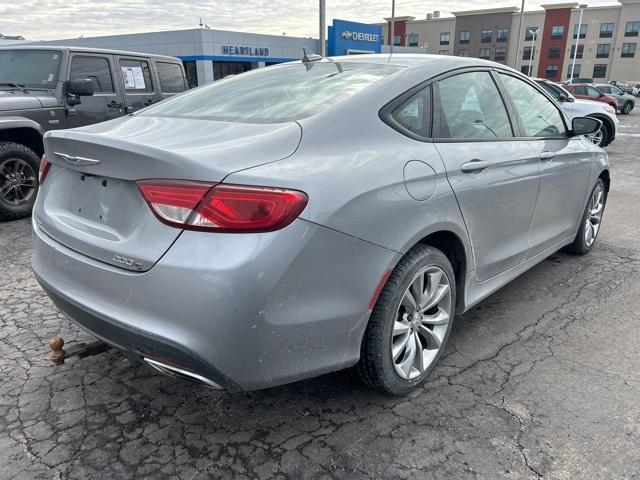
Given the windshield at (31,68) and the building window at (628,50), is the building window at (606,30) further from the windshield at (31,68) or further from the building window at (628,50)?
the windshield at (31,68)

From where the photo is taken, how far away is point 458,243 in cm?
274

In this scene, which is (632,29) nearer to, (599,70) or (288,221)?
(599,70)

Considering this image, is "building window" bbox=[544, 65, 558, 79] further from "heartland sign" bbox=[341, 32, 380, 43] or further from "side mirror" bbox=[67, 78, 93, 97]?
"side mirror" bbox=[67, 78, 93, 97]

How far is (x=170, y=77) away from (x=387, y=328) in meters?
6.56

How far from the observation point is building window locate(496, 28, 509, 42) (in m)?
77.1

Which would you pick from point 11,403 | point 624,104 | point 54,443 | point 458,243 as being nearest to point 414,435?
point 458,243

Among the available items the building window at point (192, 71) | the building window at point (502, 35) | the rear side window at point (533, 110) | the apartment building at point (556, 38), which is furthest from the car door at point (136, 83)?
the building window at point (502, 35)

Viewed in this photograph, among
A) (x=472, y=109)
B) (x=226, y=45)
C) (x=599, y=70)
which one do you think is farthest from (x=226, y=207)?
(x=599, y=70)

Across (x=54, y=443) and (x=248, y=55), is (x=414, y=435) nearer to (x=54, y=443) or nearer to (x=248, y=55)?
(x=54, y=443)

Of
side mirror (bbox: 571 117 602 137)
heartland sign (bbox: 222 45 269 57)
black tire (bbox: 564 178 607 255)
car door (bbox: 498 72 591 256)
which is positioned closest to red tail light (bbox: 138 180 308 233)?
car door (bbox: 498 72 591 256)

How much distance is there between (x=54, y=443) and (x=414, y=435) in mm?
1607

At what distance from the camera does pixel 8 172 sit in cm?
564

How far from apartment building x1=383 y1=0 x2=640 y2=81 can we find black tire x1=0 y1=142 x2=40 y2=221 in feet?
247

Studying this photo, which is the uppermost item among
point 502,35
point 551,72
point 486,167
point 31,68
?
point 502,35
